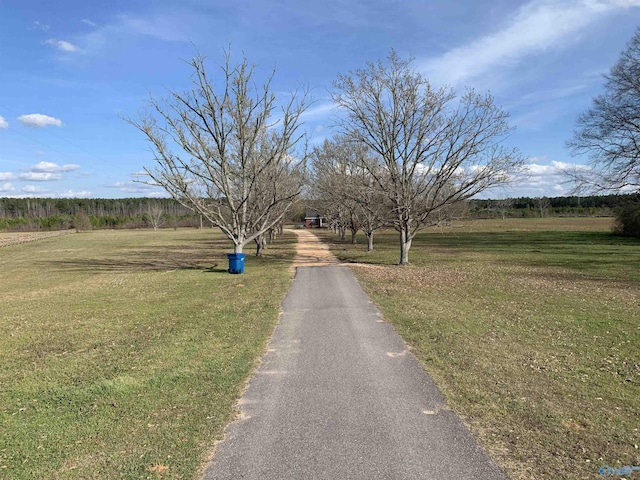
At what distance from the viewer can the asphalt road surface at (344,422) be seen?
3.44 metres

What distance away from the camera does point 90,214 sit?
132 m

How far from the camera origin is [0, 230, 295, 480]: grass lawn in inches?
146

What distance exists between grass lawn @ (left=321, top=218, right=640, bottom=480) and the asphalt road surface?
310 millimetres

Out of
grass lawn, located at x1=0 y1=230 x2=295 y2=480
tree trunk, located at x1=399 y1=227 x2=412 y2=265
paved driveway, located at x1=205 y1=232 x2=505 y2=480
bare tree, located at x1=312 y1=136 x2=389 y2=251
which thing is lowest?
grass lawn, located at x1=0 y1=230 x2=295 y2=480

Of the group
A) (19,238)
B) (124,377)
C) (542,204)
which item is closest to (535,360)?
(124,377)

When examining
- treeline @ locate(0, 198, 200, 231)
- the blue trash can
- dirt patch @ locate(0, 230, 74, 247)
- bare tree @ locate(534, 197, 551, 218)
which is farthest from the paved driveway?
bare tree @ locate(534, 197, 551, 218)

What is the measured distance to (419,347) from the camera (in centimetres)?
700

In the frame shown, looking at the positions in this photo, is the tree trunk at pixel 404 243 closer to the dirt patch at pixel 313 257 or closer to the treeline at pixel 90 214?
the dirt patch at pixel 313 257

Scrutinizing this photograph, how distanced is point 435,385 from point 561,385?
1612mm

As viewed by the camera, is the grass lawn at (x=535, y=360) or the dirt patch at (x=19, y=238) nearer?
the grass lawn at (x=535, y=360)

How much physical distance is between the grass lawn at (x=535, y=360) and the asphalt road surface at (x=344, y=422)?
310mm

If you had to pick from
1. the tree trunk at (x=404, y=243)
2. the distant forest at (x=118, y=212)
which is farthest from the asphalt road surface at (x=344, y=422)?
the distant forest at (x=118, y=212)

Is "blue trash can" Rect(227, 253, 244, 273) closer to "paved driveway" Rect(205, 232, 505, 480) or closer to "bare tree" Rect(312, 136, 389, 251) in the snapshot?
"bare tree" Rect(312, 136, 389, 251)

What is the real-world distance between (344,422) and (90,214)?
146505 millimetres
